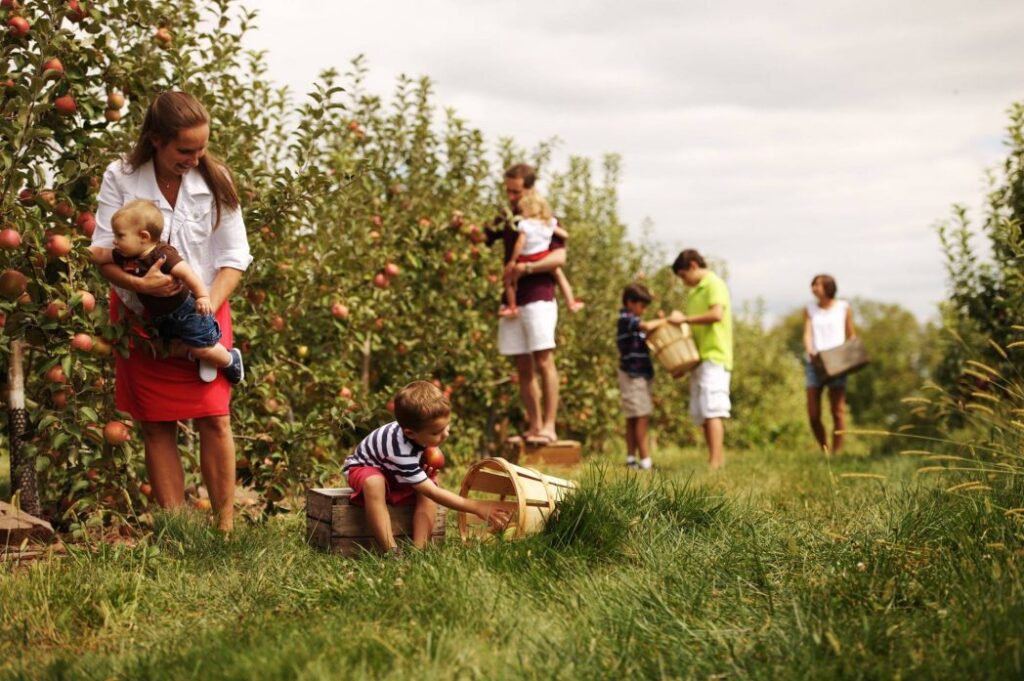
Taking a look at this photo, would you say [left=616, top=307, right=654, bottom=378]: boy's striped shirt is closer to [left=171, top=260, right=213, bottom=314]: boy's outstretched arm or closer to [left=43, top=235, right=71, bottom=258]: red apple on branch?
[left=171, top=260, right=213, bottom=314]: boy's outstretched arm

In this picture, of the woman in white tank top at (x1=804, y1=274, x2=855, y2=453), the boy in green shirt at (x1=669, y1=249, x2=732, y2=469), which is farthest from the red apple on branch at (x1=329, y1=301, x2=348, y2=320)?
the woman in white tank top at (x1=804, y1=274, x2=855, y2=453)

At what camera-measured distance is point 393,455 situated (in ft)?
13.4

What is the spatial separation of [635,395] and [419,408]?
486 centimetres

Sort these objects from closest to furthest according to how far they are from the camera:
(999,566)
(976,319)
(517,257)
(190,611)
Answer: (999,566) < (190,611) < (517,257) < (976,319)

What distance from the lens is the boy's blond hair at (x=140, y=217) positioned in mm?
→ 3982

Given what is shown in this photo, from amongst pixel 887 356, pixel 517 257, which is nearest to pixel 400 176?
pixel 517 257

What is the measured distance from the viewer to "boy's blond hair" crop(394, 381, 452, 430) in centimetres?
402

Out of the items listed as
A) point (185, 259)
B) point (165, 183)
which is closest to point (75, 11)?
point (165, 183)

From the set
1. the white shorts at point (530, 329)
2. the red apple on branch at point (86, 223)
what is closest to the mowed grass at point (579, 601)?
the red apple on branch at point (86, 223)

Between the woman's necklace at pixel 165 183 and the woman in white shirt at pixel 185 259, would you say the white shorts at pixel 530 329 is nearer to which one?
the woman in white shirt at pixel 185 259

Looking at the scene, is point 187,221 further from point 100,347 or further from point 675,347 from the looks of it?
point 675,347

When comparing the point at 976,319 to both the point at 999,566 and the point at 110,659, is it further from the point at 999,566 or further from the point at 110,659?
the point at 110,659

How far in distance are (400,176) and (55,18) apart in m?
3.45

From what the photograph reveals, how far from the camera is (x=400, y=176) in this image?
792 centimetres
